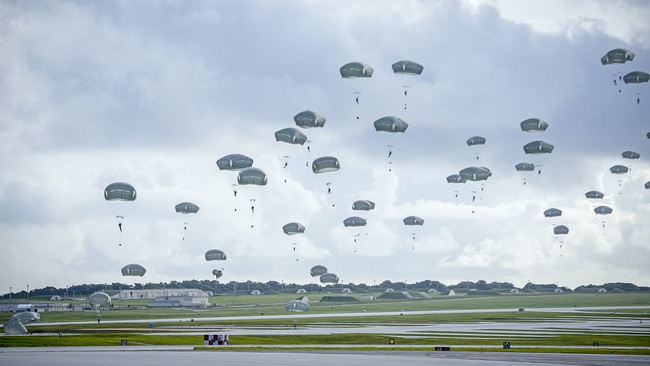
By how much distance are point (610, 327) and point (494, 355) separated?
53.3 metres

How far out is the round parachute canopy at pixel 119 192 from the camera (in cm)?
11356

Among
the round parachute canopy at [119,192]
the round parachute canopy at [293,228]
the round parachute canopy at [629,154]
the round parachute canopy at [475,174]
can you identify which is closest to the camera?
the round parachute canopy at [119,192]

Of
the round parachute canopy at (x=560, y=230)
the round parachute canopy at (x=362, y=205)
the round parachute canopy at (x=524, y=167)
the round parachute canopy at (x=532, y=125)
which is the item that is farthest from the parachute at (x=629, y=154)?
the round parachute canopy at (x=362, y=205)

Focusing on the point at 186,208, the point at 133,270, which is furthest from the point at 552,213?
the point at 133,270

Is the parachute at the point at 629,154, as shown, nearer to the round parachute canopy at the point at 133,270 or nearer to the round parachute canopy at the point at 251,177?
the round parachute canopy at the point at 251,177

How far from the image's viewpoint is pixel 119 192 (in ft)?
373

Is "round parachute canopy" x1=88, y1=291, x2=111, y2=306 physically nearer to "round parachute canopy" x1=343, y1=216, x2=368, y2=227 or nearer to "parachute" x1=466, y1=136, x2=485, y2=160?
"round parachute canopy" x1=343, y1=216, x2=368, y2=227

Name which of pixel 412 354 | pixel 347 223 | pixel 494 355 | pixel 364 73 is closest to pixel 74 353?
pixel 412 354

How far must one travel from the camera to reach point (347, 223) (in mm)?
155125

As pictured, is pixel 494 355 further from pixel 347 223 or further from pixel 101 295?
pixel 101 295

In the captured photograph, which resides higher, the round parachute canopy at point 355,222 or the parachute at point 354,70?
the parachute at point 354,70

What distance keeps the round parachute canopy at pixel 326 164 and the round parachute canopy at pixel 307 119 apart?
6.36 m

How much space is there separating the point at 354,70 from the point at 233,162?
71.4ft

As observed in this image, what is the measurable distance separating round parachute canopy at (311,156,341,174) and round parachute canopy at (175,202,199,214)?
34.4 meters
